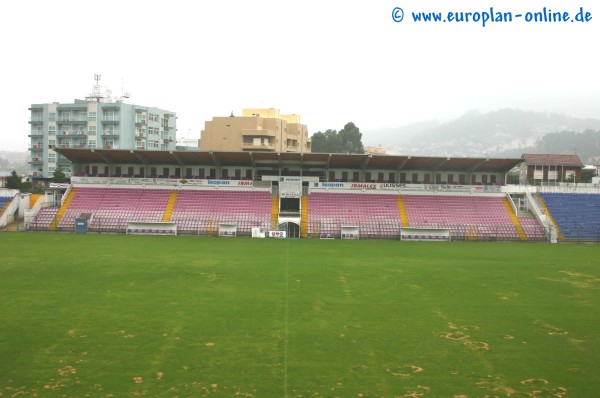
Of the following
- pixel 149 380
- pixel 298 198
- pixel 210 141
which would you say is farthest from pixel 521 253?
pixel 210 141

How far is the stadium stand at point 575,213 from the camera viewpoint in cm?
4084

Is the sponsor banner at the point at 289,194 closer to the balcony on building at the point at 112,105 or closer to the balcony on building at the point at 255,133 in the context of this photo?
the balcony on building at the point at 255,133

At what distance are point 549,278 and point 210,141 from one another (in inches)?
2170

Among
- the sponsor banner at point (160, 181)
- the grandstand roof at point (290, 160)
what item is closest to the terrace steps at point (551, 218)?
the grandstand roof at point (290, 160)

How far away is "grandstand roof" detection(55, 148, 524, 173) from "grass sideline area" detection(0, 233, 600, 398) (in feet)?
64.0

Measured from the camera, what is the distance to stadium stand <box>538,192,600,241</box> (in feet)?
134

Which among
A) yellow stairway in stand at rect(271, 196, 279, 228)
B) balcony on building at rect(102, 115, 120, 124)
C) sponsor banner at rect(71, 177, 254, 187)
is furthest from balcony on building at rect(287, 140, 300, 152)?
yellow stairway in stand at rect(271, 196, 279, 228)

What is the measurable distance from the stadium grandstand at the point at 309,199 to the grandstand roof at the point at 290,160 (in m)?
0.10

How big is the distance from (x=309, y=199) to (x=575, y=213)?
77.1 ft

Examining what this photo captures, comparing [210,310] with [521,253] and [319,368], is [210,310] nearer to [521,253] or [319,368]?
[319,368]

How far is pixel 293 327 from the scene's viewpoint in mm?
13977

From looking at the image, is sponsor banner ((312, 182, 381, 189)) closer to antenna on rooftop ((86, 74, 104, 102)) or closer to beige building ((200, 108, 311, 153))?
beige building ((200, 108, 311, 153))

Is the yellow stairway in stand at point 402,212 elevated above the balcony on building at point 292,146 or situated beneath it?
situated beneath

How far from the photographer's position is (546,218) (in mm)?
42719
